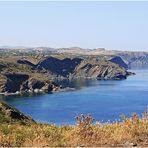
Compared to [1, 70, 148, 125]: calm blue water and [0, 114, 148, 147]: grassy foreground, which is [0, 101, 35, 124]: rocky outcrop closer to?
[0, 114, 148, 147]: grassy foreground

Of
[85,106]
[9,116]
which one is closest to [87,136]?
[9,116]

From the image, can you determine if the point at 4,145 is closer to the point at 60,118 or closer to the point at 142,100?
the point at 60,118

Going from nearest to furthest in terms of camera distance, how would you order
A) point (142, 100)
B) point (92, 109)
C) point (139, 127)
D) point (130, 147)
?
point (130, 147) → point (139, 127) → point (92, 109) → point (142, 100)

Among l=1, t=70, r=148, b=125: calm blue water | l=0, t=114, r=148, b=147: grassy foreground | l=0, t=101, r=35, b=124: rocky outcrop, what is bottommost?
l=1, t=70, r=148, b=125: calm blue water

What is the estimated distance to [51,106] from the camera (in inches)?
6014

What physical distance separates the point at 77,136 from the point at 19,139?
1369 mm

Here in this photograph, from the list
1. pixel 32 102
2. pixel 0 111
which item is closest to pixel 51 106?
pixel 32 102

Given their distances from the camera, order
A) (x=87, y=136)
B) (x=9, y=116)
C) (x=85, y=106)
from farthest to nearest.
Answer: (x=85, y=106) → (x=9, y=116) → (x=87, y=136)

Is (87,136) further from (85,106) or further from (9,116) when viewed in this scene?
(85,106)

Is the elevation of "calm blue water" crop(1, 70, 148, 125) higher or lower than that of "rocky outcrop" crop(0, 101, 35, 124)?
lower

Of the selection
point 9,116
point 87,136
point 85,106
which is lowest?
point 85,106

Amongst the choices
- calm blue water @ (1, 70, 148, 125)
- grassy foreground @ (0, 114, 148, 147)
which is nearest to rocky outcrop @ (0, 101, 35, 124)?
grassy foreground @ (0, 114, 148, 147)

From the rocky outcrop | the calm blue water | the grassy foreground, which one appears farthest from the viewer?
the calm blue water

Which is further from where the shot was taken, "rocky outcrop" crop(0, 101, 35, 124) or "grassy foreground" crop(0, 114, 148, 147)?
"rocky outcrop" crop(0, 101, 35, 124)
